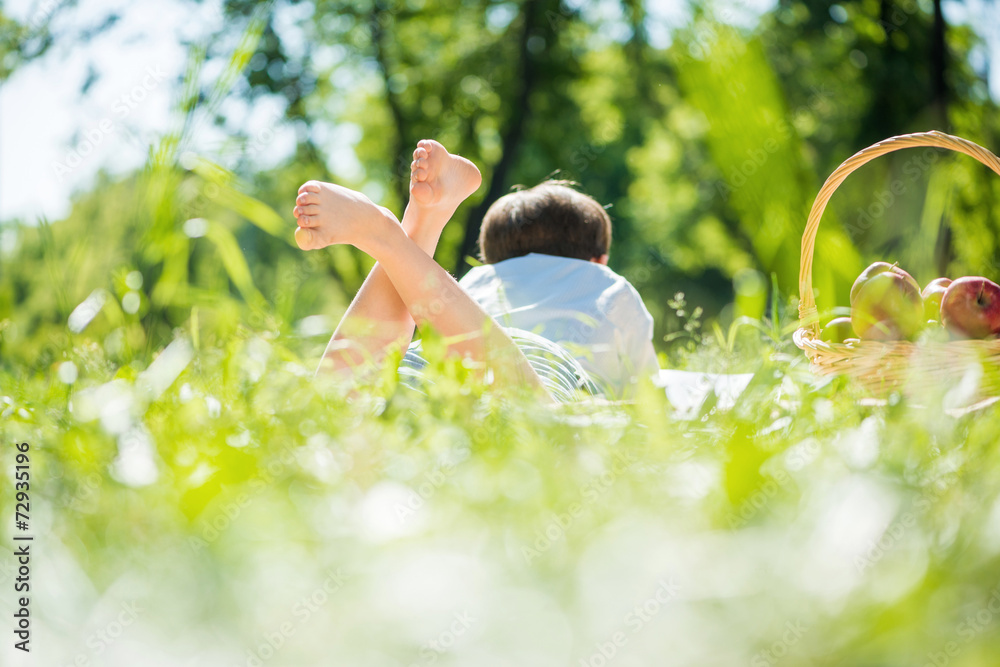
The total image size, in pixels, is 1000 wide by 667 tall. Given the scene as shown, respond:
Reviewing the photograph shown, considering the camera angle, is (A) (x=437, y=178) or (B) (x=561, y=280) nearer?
(A) (x=437, y=178)

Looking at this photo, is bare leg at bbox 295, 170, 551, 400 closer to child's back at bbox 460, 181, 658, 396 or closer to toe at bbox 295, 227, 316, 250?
toe at bbox 295, 227, 316, 250

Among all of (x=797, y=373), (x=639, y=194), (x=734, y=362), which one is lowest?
(x=639, y=194)

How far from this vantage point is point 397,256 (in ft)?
5.75

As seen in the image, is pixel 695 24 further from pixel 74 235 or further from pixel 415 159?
pixel 74 235

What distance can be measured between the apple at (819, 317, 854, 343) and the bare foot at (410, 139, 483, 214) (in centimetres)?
115

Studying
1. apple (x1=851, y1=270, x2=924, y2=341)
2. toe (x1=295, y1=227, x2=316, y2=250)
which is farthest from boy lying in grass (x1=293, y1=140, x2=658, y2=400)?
apple (x1=851, y1=270, x2=924, y2=341)

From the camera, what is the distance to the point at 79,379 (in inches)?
57.6

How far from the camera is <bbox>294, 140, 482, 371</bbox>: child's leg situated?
69.3 inches

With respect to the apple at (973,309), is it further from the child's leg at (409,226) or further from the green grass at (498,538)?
the child's leg at (409,226)

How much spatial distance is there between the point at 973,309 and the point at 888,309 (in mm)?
211

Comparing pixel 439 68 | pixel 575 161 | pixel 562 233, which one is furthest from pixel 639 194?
pixel 562 233

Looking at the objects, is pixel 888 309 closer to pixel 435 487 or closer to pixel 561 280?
pixel 561 280

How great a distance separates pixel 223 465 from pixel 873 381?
49.6 inches

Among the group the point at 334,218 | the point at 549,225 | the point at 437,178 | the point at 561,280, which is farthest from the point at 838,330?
the point at 334,218
